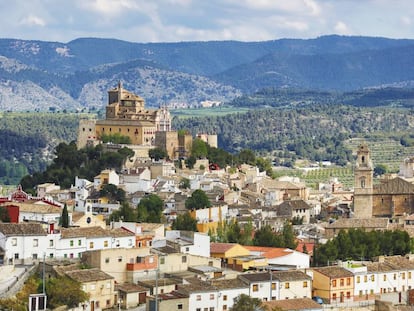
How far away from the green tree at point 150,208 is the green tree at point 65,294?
18.9 meters

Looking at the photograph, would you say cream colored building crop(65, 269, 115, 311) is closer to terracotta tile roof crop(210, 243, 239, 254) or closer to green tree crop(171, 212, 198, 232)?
terracotta tile roof crop(210, 243, 239, 254)

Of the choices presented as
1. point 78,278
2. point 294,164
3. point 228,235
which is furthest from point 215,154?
point 294,164

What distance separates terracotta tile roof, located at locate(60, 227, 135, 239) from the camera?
5531cm

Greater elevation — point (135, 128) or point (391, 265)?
point (135, 128)

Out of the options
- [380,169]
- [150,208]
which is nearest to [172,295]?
[150,208]

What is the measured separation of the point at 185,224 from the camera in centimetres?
6506

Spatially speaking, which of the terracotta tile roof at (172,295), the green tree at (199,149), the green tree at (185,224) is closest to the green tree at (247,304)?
the terracotta tile roof at (172,295)

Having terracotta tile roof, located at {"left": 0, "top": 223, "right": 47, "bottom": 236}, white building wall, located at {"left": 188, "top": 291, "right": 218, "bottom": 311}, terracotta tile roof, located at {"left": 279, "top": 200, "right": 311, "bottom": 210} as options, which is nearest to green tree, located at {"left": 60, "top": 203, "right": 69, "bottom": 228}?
terracotta tile roof, located at {"left": 0, "top": 223, "right": 47, "bottom": 236}

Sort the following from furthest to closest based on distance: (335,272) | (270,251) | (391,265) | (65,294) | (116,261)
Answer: (270,251), (391,265), (335,272), (116,261), (65,294)

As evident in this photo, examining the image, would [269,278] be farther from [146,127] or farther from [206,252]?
[146,127]

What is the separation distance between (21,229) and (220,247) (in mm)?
9735

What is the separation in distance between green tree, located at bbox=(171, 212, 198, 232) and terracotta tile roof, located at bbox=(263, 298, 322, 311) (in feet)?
45.5

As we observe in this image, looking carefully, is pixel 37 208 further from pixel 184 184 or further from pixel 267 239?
pixel 184 184

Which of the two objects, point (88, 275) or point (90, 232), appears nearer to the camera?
point (88, 275)
